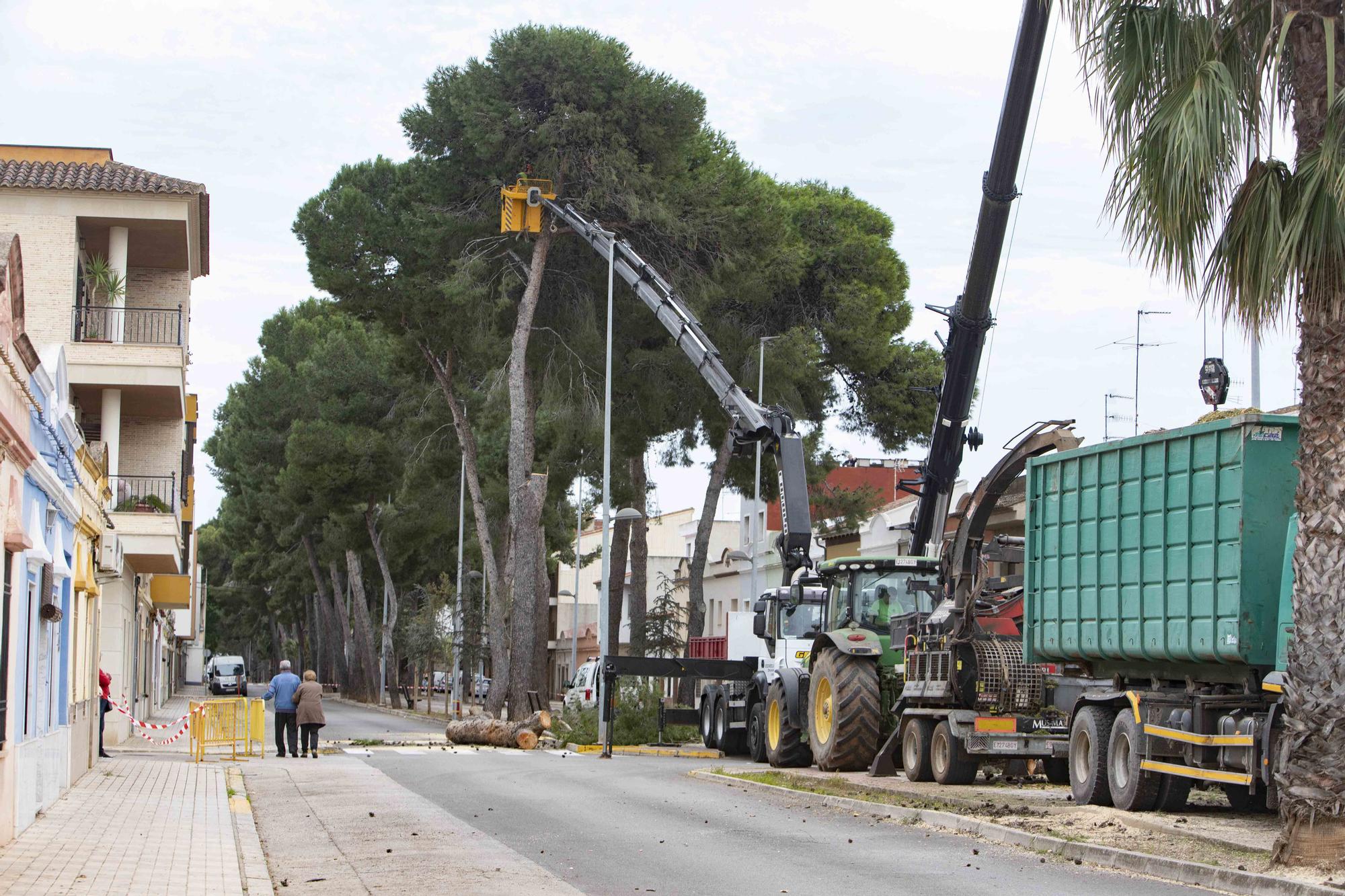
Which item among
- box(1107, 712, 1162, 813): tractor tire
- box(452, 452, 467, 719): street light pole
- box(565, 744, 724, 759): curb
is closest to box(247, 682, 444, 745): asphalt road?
box(452, 452, 467, 719): street light pole

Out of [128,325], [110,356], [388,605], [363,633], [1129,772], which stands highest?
[128,325]

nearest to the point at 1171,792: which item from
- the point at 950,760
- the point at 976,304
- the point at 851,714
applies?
the point at 950,760

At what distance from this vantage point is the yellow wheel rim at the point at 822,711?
21672 millimetres

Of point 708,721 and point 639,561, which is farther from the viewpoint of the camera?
point 639,561

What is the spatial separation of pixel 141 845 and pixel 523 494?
22.5m

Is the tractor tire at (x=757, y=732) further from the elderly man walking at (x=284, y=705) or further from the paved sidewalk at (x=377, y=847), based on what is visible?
the elderly man walking at (x=284, y=705)

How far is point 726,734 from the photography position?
2766 centimetres

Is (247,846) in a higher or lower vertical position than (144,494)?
lower

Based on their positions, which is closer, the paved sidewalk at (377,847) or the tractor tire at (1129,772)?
the paved sidewalk at (377,847)

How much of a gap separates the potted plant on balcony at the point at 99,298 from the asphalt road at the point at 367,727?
342 inches

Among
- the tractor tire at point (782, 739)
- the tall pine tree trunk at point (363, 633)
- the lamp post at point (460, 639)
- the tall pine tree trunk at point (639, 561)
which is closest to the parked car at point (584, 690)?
the tall pine tree trunk at point (639, 561)

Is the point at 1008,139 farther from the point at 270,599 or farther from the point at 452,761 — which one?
the point at 270,599

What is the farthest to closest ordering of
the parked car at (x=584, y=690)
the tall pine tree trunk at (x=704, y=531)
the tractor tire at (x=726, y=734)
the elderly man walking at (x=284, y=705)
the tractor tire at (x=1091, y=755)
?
the tall pine tree trunk at (x=704, y=531), the parked car at (x=584, y=690), the tractor tire at (x=726, y=734), the elderly man walking at (x=284, y=705), the tractor tire at (x=1091, y=755)

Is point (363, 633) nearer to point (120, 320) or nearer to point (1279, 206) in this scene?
point (120, 320)
